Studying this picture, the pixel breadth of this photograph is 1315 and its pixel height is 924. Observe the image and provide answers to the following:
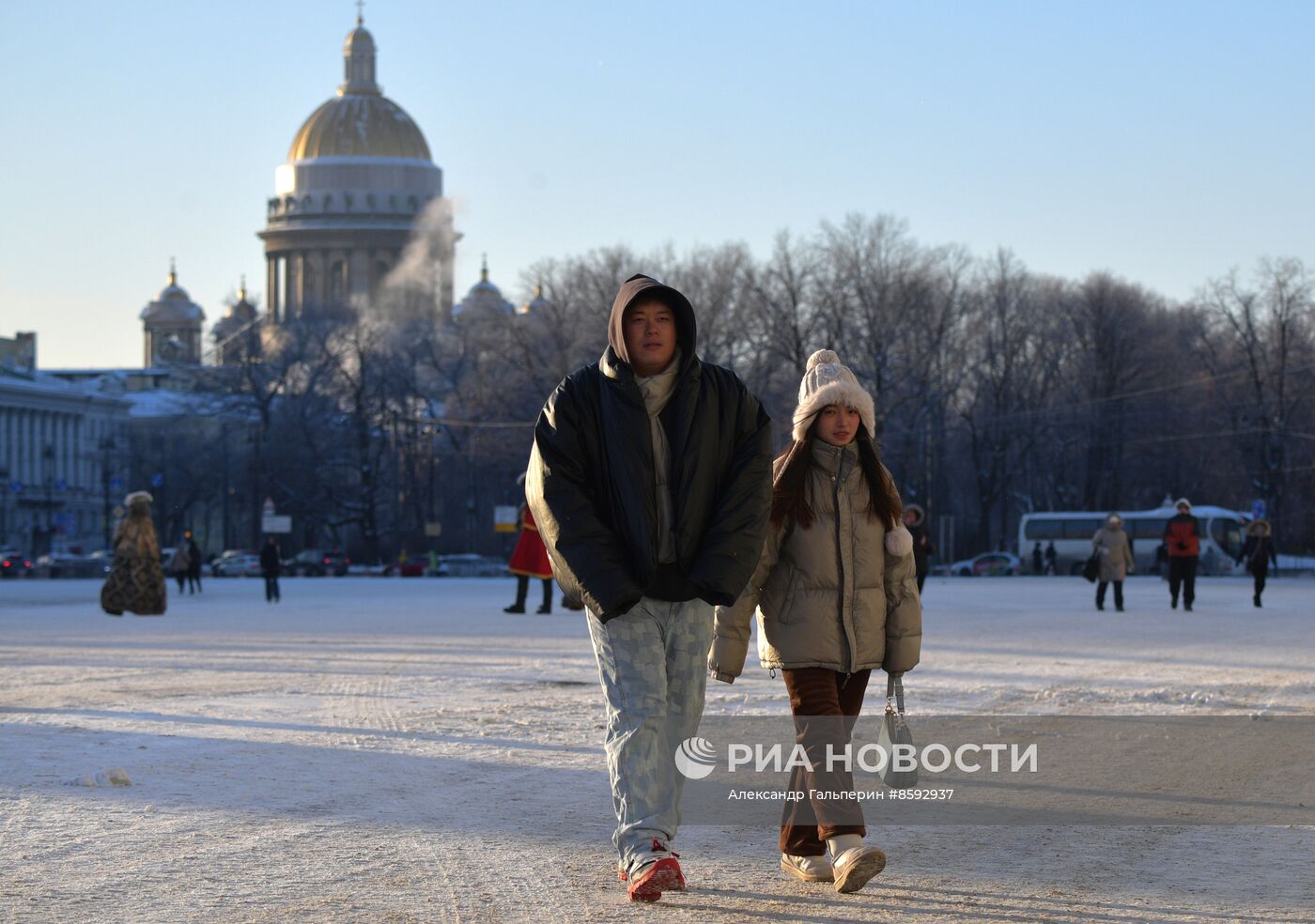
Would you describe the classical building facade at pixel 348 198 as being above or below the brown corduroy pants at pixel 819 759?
above

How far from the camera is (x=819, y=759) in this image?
22.7 feet

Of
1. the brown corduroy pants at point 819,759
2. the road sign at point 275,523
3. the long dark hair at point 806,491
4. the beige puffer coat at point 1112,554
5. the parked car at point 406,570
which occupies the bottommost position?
the parked car at point 406,570

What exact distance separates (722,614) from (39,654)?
13.7 m

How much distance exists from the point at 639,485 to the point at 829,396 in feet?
2.63

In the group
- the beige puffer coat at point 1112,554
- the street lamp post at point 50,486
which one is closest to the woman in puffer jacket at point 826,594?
the beige puffer coat at point 1112,554

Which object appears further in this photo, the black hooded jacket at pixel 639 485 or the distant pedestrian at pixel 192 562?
the distant pedestrian at pixel 192 562

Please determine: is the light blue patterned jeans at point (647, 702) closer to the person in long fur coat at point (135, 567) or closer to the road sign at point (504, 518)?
the person in long fur coat at point (135, 567)

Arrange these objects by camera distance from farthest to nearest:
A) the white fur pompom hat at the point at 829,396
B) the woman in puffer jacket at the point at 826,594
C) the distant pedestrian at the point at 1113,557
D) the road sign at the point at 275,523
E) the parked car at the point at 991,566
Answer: the parked car at the point at 991,566 < the road sign at the point at 275,523 < the distant pedestrian at the point at 1113,557 < the white fur pompom hat at the point at 829,396 < the woman in puffer jacket at the point at 826,594

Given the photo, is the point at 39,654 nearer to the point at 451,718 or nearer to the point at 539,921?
the point at 451,718

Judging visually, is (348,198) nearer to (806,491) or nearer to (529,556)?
(529,556)

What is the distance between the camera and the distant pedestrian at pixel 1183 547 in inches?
1095

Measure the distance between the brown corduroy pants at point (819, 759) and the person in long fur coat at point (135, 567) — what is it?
18486 mm

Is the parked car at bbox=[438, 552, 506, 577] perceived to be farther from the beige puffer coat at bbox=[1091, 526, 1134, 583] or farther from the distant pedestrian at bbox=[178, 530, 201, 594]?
the beige puffer coat at bbox=[1091, 526, 1134, 583]

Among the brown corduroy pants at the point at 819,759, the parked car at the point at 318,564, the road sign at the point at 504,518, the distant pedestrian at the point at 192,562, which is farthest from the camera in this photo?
the parked car at the point at 318,564
